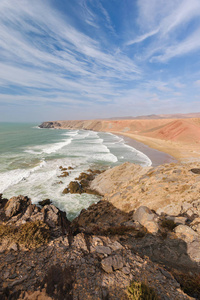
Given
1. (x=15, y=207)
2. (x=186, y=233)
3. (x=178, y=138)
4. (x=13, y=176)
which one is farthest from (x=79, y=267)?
(x=178, y=138)

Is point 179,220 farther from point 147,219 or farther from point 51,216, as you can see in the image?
point 51,216

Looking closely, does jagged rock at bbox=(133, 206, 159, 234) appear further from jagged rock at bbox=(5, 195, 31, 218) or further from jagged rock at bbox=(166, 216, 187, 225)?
jagged rock at bbox=(5, 195, 31, 218)

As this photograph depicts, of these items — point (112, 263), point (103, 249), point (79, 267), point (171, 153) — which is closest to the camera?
point (79, 267)

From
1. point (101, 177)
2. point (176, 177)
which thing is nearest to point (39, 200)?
point (101, 177)

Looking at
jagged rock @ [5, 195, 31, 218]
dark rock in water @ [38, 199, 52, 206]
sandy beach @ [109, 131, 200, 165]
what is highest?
jagged rock @ [5, 195, 31, 218]

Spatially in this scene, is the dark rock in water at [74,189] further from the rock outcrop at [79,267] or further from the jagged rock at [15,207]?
the rock outcrop at [79,267]

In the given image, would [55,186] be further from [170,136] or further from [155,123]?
[155,123]

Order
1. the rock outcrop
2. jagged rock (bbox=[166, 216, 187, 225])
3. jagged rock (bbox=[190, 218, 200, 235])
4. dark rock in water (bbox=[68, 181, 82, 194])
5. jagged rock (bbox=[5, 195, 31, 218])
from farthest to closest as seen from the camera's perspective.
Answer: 1. dark rock in water (bbox=[68, 181, 82, 194])
2. jagged rock (bbox=[5, 195, 31, 218])
3. jagged rock (bbox=[166, 216, 187, 225])
4. jagged rock (bbox=[190, 218, 200, 235])
5. the rock outcrop

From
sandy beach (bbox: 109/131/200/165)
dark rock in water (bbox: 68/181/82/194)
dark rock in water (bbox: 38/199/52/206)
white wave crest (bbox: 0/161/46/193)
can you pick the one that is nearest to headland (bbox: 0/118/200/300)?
dark rock in water (bbox: 38/199/52/206)

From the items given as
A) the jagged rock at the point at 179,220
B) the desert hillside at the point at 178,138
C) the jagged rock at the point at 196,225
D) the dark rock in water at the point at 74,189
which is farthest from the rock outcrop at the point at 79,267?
the desert hillside at the point at 178,138
